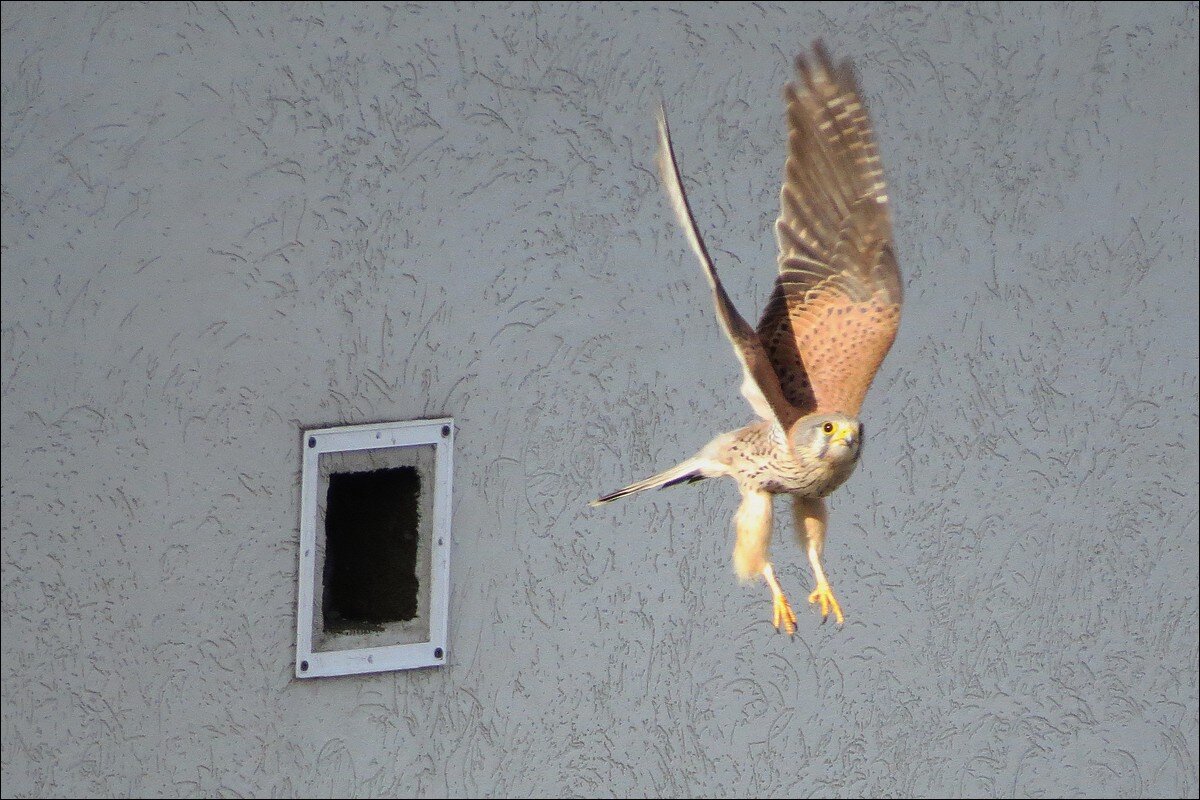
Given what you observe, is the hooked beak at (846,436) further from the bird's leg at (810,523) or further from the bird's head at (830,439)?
the bird's leg at (810,523)

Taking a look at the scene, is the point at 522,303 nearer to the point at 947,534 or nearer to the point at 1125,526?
the point at 947,534

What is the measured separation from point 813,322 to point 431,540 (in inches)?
79.2

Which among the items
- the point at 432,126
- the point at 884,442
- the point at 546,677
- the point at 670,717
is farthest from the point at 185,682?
the point at 884,442

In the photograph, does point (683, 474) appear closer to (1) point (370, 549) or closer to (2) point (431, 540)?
(2) point (431, 540)

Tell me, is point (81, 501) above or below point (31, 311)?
below

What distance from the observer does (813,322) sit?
294 centimetres

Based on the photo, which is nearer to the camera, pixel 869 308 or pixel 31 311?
pixel 869 308

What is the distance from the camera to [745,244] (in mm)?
4648

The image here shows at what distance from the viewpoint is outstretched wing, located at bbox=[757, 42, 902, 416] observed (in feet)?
9.29

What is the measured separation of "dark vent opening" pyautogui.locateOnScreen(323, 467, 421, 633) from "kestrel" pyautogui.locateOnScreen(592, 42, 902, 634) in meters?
1.99

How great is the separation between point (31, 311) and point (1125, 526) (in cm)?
301

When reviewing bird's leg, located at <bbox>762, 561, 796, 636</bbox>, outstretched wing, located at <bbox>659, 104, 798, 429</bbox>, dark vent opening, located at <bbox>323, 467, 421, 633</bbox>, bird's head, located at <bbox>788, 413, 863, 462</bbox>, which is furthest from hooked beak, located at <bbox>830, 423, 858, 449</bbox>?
dark vent opening, located at <bbox>323, 467, 421, 633</bbox>

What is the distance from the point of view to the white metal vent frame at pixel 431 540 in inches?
183

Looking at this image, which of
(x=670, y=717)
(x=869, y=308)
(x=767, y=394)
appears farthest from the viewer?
(x=670, y=717)
